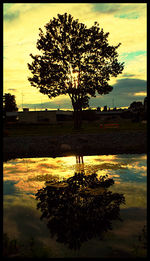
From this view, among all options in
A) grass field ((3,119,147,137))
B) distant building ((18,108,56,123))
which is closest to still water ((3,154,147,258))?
grass field ((3,119,147,137))

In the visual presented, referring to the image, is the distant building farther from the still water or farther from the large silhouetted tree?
the still water

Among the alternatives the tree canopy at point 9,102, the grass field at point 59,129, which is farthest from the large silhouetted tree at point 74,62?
the tree canopy at point 9,102

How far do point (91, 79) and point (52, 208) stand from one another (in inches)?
1205

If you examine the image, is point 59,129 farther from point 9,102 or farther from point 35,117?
point 9,102

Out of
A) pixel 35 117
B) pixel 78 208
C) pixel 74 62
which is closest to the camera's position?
pixel 78 208

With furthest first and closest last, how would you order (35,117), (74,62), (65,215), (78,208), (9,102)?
(9,102) → (35,117) → (74,62) → (78,208) → (65,215)

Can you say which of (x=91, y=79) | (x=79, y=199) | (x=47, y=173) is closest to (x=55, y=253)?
(x=79, y=199)

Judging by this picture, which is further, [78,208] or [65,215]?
[78,208]

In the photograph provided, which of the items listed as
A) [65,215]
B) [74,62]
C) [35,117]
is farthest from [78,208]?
[35,117]

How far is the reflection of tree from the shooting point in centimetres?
487

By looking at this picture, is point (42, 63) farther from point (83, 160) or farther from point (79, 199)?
point (79, 199)

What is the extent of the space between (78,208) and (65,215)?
0.50m

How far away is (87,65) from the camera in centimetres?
3475

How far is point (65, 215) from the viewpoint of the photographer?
18.7 ft
